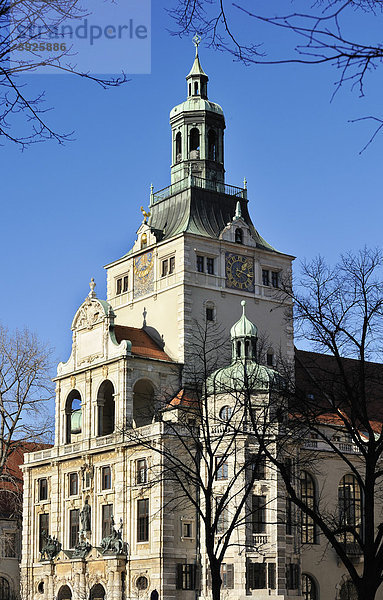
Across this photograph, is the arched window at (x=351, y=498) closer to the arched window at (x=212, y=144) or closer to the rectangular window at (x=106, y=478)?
the rectangular window at (x=106, y=478)

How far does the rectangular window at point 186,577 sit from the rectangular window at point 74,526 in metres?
9.12

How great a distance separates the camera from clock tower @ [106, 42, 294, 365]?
61844mm

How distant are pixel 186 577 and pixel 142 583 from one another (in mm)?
2486

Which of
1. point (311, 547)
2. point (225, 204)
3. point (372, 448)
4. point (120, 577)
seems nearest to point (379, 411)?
point (311, 547)

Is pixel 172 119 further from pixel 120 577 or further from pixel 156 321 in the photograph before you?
pixel 120 577

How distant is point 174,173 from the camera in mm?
66625

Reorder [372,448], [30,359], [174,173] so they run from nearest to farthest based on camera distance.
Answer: [372,448], [30,359], [174,173]

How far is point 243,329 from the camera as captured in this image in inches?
2325

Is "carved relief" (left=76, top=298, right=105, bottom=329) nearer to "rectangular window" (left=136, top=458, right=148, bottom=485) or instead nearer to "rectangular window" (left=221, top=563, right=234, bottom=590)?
"rectangular window" (left=136, top=458, right=148, bottom=485)

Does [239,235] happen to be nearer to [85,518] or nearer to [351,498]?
[351,498]

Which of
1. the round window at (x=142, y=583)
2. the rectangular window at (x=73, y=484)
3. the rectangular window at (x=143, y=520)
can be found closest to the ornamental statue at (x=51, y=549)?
the rectangular window at (x=73, y=484)

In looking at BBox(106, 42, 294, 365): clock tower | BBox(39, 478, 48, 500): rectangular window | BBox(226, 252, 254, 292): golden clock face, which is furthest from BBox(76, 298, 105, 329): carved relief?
BBox(39, 478, 48, 500): rectangular window

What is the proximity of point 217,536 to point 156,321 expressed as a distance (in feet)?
49.2

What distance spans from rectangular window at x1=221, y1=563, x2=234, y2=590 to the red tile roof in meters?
13.7
